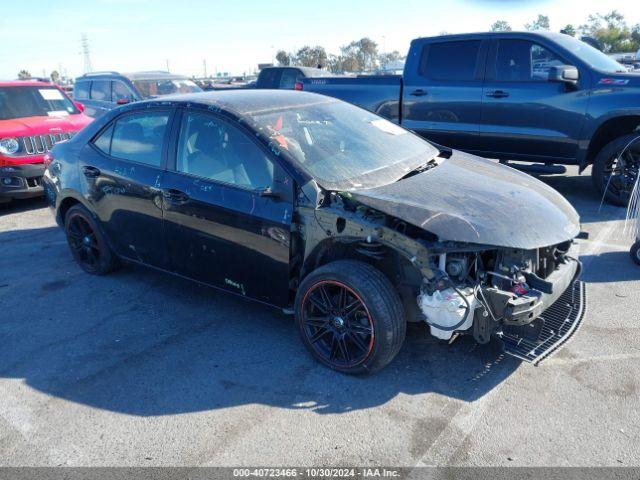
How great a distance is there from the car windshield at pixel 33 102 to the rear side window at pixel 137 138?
15.0 feet

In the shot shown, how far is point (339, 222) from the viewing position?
10.6 ft

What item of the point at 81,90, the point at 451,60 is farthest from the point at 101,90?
the point at 451,60

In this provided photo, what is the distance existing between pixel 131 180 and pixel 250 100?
1.18 metres

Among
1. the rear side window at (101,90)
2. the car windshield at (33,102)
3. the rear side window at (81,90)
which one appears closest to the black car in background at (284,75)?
the rear side window at (101,90)

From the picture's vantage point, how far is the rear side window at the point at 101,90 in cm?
1214

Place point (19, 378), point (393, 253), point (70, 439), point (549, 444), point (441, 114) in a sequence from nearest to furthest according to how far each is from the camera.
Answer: point (549, 444)
point (70, 439)
point (393, 253)
point (19, 378)
point (441, 114)

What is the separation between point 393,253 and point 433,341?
0.87 meters

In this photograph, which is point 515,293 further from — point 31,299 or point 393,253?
point 31,299

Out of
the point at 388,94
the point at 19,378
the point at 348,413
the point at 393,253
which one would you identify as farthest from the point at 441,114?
the point at 19,378

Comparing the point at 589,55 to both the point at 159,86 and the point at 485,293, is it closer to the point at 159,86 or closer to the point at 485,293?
the point at 485,293

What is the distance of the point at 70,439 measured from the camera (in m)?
2.92

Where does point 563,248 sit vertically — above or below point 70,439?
above

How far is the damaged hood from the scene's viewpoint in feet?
9.82

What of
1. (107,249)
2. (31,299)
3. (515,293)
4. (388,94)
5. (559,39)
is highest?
(559,39)
